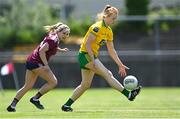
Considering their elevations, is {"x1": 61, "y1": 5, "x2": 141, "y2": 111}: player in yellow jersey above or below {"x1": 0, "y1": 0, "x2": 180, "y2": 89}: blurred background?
above

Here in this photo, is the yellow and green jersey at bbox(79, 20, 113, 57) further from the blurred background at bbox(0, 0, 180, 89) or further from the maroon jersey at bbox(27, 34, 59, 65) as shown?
the blurred background at bbox(0, 0, 180, 89)

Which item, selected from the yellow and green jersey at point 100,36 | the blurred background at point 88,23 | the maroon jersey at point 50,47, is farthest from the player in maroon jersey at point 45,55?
the blurred background at point 88,23

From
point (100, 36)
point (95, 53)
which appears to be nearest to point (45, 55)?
point (95, 53)

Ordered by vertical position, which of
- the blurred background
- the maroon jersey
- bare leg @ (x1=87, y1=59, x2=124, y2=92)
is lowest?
the blurred background

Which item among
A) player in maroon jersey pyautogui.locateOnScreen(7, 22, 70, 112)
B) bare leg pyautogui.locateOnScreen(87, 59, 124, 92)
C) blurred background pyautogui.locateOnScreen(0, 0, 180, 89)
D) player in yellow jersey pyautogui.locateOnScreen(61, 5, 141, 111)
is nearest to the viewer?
player in yellow jersey pyautogui.locateOnScreen(61, 5, 141, 111)

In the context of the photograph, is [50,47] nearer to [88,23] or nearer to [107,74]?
[107,74]

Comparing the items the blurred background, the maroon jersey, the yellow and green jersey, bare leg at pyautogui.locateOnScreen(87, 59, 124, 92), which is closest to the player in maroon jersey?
the maroon jersey

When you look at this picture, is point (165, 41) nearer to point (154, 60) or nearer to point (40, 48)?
point (154, 60)

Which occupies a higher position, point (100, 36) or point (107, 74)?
point (100, 36)

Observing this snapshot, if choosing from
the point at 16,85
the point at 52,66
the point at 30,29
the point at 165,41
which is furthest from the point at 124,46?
the point at 16,85

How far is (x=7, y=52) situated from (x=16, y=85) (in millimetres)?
11028

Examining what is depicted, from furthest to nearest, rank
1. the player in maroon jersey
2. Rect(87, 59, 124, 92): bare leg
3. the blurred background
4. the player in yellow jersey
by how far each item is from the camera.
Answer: the blurred background < the player in maroon jersey < Rect(87, 59, 124, 92): bare leg < the player in yellow jersey

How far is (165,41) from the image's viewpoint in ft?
155

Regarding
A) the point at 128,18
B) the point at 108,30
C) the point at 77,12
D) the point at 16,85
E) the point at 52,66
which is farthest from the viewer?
the point at 77,12
